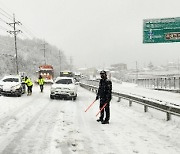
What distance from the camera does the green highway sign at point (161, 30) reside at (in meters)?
29.4

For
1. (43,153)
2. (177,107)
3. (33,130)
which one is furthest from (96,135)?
(177,107)

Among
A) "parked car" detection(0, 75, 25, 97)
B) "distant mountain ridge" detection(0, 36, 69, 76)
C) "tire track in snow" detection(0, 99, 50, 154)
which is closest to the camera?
"tire track in snow" detection(0, 99, 50, 154)

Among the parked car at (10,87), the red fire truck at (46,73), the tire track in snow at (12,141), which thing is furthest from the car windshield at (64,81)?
the red fire truck at (46,73)

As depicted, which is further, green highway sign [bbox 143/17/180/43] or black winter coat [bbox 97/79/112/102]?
green highway sign [bbox 143/17/180/43]

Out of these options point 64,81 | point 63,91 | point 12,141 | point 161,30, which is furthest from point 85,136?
point 161,30

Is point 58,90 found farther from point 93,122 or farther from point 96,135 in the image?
point 96,135

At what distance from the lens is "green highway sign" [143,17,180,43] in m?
29.4

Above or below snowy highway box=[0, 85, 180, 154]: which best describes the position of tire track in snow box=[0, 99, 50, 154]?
above

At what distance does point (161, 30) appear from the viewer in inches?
1182

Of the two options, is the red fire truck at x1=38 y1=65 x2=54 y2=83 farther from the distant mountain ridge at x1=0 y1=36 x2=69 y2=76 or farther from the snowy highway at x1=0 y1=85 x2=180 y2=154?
the distant mountain ridge at x1=0 y1=36 x2=69 y2=76

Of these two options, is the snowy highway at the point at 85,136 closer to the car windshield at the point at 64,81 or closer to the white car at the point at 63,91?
the white car at the point at 63,91

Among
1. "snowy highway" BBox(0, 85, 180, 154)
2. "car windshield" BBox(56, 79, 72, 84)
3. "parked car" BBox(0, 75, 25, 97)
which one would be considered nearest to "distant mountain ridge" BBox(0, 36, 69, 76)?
"parked car" BBox(0, 75, 25, 97)

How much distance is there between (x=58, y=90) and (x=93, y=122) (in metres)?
10.2

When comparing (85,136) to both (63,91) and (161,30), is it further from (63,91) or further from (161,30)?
(161,30)
